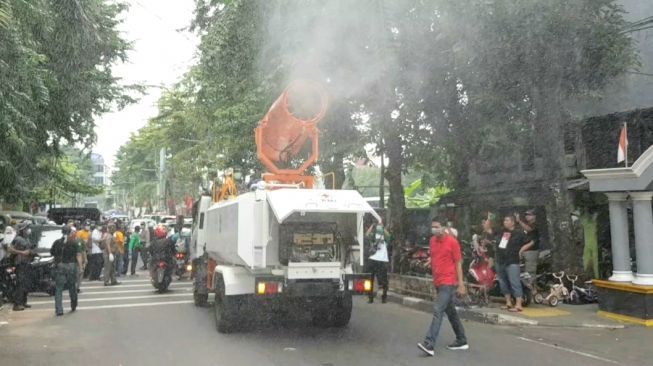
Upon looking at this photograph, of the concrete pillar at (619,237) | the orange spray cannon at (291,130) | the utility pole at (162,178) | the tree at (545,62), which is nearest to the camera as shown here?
the orange spray cannon at (291,130)

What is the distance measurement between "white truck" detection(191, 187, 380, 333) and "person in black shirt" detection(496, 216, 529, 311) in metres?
2.78

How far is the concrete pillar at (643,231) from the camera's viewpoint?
8.30 metres

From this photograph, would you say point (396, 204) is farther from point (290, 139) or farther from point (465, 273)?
point (290, 139)

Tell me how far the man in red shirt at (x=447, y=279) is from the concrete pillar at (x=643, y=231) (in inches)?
133

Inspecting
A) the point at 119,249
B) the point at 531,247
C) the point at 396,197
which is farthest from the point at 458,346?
the point at 119,249

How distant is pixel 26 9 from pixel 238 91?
7.64 m

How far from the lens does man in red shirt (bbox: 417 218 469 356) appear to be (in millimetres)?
6496

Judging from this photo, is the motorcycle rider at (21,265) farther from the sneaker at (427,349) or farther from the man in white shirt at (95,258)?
the sneaker at (427,349)

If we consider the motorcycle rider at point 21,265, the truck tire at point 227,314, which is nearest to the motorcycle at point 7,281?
the motorcycle rider at point 21,265

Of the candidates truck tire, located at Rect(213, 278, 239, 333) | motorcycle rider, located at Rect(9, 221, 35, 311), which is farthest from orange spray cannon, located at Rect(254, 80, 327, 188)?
motorcycle rider, located at Rect(9, 221, 35, 311)

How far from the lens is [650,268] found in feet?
27.1

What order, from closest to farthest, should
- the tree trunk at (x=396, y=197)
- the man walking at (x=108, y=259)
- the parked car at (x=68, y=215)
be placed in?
the tree trunk at (x=396, y=197), the man walking at (x=108, y=259), the parked car at (x=68, y=215)

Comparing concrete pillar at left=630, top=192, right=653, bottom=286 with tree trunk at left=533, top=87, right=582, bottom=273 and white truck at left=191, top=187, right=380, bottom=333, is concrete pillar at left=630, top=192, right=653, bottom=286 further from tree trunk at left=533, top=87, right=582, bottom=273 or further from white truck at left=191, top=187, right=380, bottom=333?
white truck at left=191, top=187, right=380, bottom=333

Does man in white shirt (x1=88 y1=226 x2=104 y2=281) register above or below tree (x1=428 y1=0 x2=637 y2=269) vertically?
below
